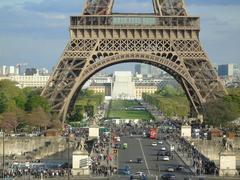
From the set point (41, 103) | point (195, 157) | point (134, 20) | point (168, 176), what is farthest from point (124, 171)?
point (134, 20)

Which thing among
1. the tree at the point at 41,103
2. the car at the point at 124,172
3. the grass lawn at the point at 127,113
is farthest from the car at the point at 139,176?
the grass lawn at the point at 127,113

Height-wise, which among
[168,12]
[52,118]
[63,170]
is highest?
[168,12]

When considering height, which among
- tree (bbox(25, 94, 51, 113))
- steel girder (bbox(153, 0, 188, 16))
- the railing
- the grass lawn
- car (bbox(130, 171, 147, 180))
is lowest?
car (bbox(130, 171, 147, 180))

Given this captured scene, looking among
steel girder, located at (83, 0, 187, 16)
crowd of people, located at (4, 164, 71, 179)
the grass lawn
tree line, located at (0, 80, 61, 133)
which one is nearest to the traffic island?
crowd of people, located at (4, 164, 71, 179)

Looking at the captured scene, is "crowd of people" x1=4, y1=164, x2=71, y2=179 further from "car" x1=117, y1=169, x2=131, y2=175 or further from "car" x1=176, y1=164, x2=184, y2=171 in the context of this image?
"car" x1=176, y1=164, x2=184, y2=171

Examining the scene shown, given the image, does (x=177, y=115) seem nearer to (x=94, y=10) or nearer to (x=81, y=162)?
(x=94, y=10)

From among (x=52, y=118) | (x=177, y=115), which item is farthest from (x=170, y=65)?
(x=177, y=115)

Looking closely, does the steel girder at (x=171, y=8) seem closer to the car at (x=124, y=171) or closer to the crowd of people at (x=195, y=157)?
the crowd of people at (x=195, y=157)
